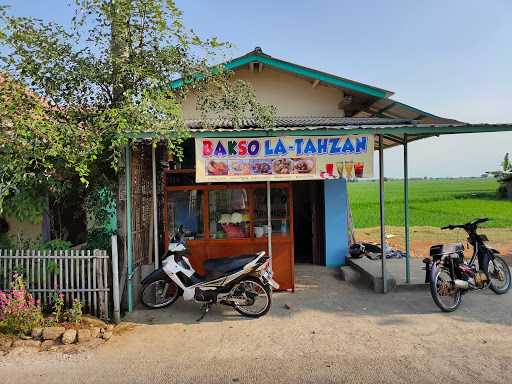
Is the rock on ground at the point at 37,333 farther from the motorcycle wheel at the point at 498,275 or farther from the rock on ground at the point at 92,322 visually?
the motorcycle wheel at the point at 498,275

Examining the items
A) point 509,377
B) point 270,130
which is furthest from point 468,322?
point 270,130

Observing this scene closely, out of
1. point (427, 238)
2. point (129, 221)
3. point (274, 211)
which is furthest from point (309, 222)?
point (427, 238)

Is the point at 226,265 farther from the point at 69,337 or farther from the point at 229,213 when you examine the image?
the point at 69,337

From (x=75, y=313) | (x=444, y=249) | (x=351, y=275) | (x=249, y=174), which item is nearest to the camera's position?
(x=75, y=313)

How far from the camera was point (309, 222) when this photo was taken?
1098 centimetres

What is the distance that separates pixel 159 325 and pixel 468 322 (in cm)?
437

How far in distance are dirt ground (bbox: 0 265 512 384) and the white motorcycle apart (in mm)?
260

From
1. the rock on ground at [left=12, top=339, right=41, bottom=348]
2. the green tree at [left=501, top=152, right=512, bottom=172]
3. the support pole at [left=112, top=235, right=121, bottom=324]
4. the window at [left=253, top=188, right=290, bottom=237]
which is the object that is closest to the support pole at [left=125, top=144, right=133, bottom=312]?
the support pole at [left=112, top=235, right=121, bottom=324]

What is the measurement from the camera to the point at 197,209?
23.6ft

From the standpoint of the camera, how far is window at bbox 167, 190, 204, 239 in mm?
7184

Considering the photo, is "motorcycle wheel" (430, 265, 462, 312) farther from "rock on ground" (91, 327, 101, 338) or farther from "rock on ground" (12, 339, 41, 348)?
"rock on ground" (12, 339, 41, 348)

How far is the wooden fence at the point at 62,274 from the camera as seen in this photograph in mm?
5617

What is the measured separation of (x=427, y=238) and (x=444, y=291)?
9290 mm

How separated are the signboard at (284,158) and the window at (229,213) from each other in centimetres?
81
